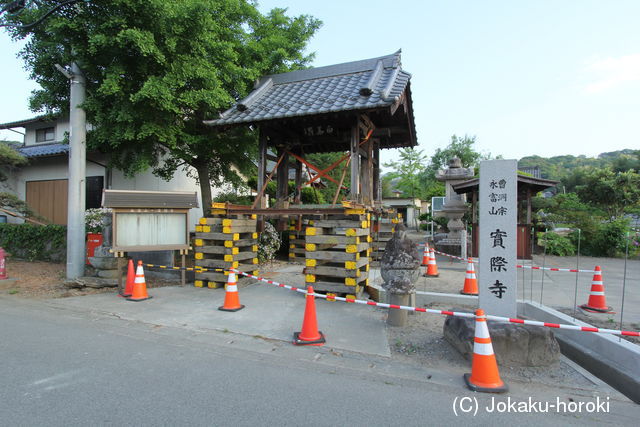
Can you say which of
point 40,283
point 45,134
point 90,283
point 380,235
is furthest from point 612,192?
point 45,134

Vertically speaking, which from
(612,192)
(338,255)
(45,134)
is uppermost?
(45,134)

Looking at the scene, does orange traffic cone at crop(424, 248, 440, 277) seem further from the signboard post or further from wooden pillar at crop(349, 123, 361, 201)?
the signboard post

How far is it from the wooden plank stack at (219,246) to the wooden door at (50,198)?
376 inches

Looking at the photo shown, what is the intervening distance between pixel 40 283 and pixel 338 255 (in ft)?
25.5

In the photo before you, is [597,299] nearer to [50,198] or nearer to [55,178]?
[55,178]

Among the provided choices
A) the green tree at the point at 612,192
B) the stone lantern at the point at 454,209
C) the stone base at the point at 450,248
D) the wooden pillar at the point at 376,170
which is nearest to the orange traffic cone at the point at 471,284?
the wooden pillar at the point at 376,170

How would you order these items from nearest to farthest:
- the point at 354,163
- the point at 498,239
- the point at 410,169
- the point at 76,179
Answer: the point at 498,239 < the point at 354,163 < the point at 76,179 < the point at 410,169

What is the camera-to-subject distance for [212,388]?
133 inches

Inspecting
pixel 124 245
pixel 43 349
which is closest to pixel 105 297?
pixel 124 245

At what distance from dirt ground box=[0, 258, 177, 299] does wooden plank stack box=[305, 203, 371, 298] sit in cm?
407

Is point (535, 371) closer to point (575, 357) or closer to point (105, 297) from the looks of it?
point (575, 357)

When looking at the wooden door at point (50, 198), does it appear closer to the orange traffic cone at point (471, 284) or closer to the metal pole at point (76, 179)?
the metal pole at point (76, 179)

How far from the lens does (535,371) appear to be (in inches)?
A: 156

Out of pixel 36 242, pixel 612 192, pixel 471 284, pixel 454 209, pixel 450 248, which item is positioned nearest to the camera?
pixel 471 284
